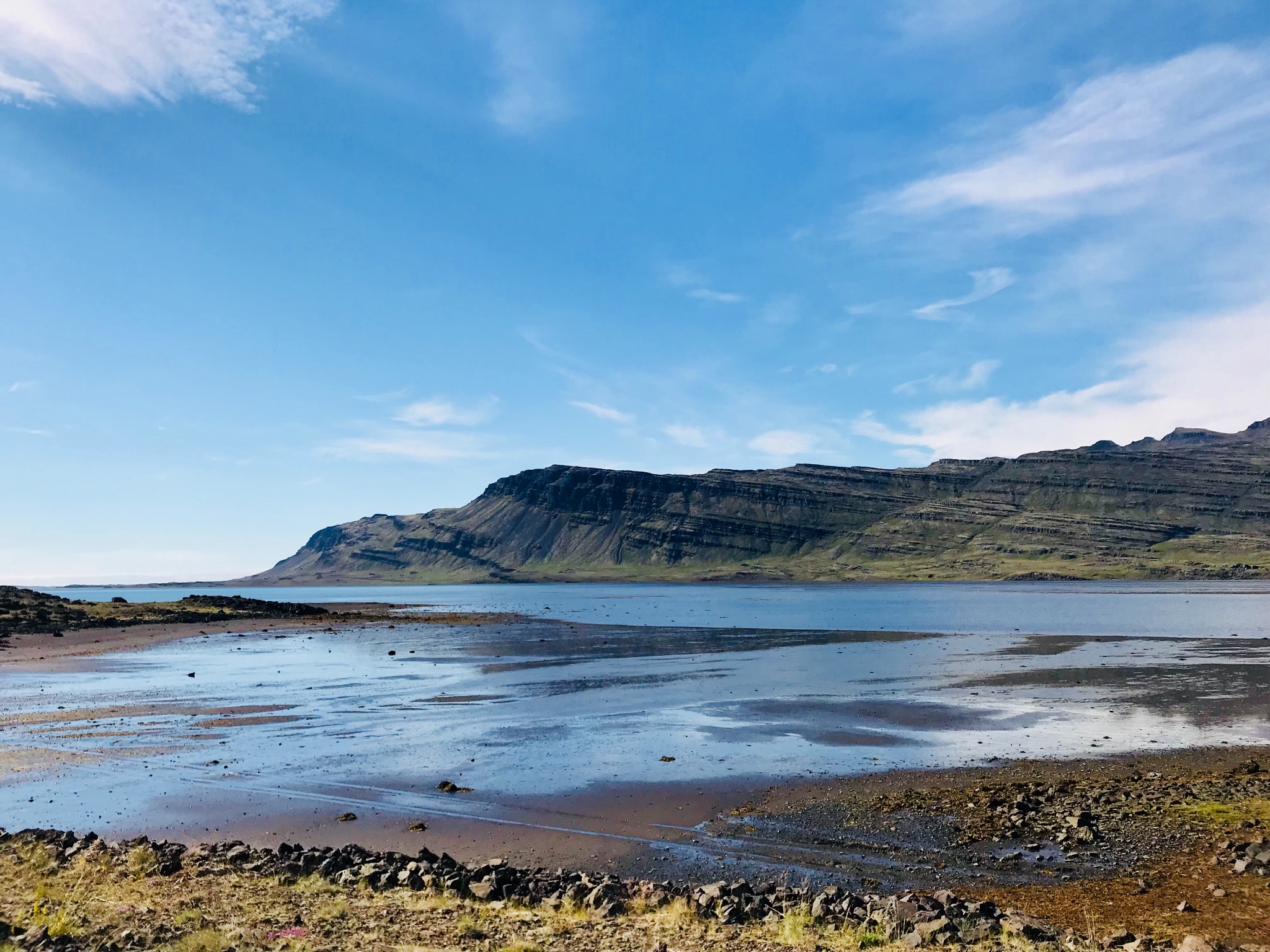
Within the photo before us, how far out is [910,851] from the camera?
59.9ft

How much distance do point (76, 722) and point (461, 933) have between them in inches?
1233

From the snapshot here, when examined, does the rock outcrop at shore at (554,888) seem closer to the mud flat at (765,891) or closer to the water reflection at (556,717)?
the mud flat at (765,891)

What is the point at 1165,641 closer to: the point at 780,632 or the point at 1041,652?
the point at 1041,652

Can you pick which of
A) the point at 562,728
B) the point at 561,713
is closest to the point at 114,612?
the point at 561,713

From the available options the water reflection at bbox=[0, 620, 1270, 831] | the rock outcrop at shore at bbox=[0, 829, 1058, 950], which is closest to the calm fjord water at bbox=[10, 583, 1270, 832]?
the water reflection at bbox=[0, 620, 1270, 831]

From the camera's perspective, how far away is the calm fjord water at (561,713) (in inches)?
1003

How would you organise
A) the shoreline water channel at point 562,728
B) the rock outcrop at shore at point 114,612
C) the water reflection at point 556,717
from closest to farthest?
the shoreline water channel at point 562,728, the water reflection at point 556,717, the rock outcrop at shore at point 114,612

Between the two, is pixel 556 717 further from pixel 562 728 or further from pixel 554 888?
pixel 554 888

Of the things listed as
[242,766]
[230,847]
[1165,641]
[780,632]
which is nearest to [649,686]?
[242,766]

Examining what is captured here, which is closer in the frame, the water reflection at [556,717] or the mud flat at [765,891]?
the mud flat at [765,891]

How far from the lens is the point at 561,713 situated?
38688 mm

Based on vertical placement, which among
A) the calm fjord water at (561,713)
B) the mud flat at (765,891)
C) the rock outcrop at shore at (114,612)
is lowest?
the calm fjord water at (561,713)

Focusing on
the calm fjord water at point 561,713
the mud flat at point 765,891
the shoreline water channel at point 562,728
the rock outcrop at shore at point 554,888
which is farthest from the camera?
the calm fjord water at point 561,713

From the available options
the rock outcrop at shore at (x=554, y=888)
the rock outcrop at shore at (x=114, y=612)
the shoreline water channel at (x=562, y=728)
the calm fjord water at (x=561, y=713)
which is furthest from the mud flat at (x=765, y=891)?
the rock outcrop at shore at (x=114, y=612)
